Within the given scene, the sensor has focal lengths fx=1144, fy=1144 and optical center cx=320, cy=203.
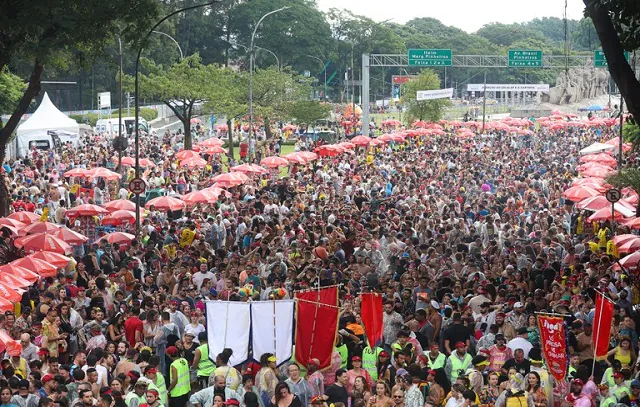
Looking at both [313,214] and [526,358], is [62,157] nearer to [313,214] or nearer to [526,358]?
[313,214]

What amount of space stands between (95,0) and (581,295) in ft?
43.0

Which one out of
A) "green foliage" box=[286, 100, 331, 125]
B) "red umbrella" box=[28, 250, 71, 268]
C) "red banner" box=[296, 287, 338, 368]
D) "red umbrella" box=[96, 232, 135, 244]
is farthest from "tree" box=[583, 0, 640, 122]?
"green foliage" box=[286, 100, 331, 125]

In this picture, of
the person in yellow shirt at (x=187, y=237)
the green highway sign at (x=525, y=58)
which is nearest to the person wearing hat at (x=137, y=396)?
the person in yellow shirt at (x=187, y=237)

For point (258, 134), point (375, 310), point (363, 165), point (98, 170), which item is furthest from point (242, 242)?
point (258, 134)

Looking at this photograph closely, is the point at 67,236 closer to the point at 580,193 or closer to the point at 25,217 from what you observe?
the point at 25,217

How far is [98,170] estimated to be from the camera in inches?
Answer: 1266

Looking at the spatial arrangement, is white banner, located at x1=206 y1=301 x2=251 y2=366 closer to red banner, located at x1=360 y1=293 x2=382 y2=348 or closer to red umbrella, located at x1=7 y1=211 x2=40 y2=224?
red banner, located at x1=360 y1=293 x2=382 y2=348

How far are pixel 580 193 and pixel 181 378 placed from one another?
15.8 metres

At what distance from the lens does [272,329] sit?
1402 cm

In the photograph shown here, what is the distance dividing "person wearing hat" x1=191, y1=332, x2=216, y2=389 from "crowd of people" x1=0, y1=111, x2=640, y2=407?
0.05ft

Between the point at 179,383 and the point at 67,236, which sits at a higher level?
the point at 67,236

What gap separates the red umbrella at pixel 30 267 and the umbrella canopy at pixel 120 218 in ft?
24.1

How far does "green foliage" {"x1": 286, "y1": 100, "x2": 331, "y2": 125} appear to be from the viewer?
6575 cm

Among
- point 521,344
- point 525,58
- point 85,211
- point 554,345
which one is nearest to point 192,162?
point 85,211
